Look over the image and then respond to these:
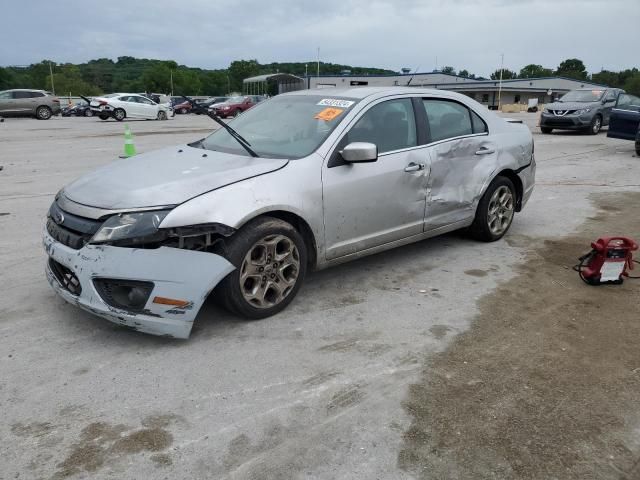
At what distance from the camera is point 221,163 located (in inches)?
158

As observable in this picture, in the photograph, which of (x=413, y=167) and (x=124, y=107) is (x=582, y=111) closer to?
(x=413, y=167)

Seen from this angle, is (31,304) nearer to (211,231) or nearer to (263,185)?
(211,231)

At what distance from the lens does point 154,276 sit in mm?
3301

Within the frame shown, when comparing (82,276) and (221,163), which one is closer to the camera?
(82,276)

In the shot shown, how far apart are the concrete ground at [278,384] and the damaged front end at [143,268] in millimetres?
264

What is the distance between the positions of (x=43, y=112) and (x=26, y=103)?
111 centimetres

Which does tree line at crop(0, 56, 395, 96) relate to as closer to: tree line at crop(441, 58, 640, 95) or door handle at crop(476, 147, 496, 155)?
tree line at crop(441, 58, 640, 95)

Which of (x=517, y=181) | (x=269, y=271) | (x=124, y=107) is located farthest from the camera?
(x=124, y=107)

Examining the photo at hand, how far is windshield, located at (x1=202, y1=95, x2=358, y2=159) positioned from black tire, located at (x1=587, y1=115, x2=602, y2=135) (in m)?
17.1

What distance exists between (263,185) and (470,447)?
208cm

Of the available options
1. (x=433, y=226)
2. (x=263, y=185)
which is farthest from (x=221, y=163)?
(x=433, y=226)

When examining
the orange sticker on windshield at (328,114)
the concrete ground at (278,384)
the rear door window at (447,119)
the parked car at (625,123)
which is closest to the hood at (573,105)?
the parked car at (625,123)

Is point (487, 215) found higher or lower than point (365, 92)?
lower

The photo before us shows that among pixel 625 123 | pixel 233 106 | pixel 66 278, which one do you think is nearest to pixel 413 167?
pixel 66 278
